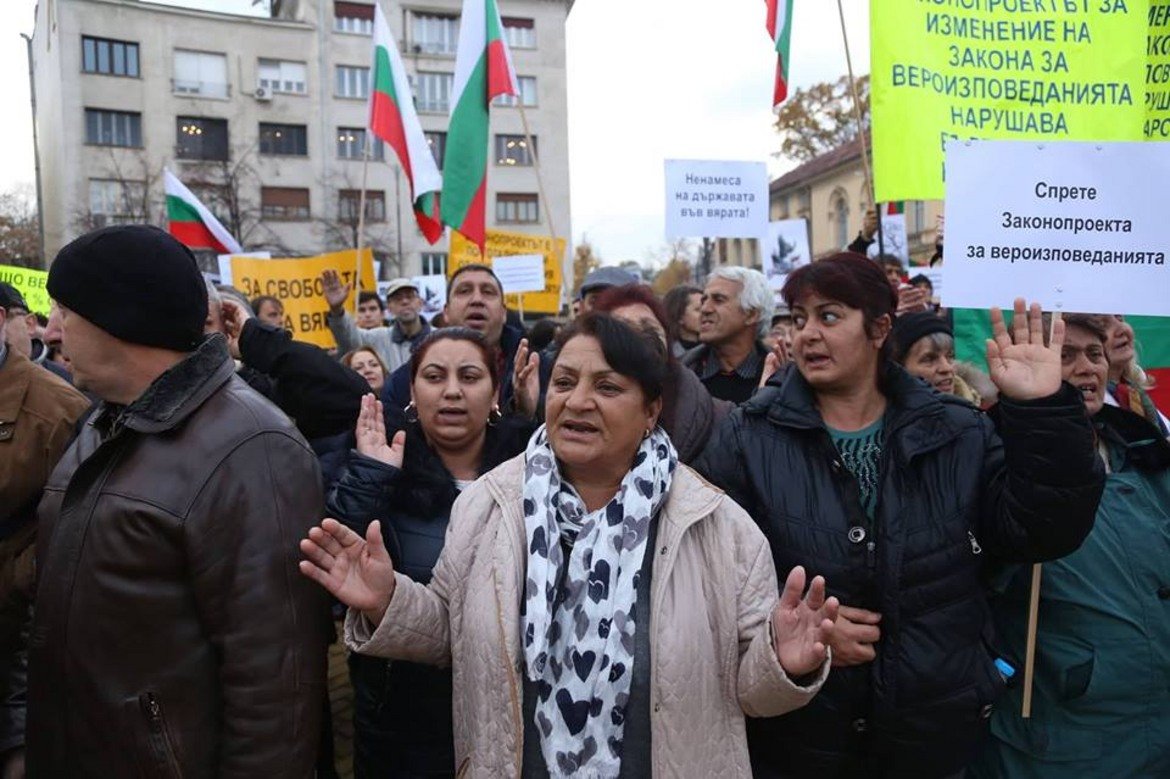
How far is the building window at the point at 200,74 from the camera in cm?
3859

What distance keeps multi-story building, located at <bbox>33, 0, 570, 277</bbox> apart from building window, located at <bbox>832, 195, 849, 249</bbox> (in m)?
13.3

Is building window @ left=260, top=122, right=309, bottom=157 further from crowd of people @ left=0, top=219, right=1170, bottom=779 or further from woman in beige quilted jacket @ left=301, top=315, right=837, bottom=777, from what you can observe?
woman in beige quilted jacket @ left=301, top=315, right=837, bottom=777

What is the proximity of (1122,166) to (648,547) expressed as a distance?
1919 millimetres

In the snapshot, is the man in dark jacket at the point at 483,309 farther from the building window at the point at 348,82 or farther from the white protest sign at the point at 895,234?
the building window at the point at 348,82

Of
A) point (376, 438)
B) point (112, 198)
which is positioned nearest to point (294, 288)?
point (376, 438)

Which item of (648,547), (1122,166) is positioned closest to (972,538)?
(648,547)

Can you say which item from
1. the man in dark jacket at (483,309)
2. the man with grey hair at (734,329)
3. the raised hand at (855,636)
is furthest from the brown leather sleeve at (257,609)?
the man with grey hair at (734,329)

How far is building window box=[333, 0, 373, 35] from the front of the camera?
4075cm

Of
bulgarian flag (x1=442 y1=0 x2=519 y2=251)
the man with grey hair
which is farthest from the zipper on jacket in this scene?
bulgarian flag (x1=442 y1=0 x2=519 y2=251)

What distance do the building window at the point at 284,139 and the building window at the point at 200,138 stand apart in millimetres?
1674

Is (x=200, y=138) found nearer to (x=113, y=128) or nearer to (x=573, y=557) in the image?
A: (x=113, y=128)

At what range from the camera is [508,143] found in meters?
42.1

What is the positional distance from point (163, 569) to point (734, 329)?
3.62 meters

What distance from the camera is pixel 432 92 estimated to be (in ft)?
139
